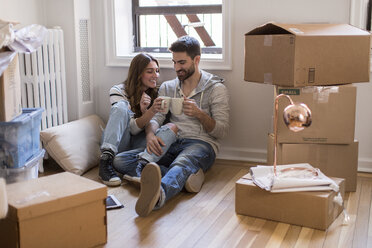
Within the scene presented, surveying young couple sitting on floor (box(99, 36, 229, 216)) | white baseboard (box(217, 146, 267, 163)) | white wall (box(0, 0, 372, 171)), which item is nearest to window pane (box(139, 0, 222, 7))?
white wall (box(0, 0, 372, 171))

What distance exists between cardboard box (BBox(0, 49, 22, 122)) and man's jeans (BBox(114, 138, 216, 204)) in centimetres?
80

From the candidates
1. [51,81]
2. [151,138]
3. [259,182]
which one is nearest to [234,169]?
[151,138]

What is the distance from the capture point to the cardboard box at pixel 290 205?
235 cm

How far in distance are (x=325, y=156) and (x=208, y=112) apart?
794 millimetres

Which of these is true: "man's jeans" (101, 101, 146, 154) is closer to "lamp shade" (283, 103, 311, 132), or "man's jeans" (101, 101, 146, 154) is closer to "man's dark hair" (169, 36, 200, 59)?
"man's dark hair" (169, 36, 200, 59)

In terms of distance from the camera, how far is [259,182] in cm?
249

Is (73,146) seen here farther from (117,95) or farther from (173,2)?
(173,2)

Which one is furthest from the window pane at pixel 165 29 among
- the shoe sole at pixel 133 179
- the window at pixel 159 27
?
the shoe sole at pixel 133 179

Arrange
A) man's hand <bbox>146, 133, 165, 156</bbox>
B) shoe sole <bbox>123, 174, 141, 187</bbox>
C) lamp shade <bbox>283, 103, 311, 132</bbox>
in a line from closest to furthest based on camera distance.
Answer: lamp shade <bbox>283, 103, 311, 132</bbox> → shoe sole <bbox>123, 174, 141, 187</bbox> → man's hand <bbox>146, 133, 165, 156</bbox>

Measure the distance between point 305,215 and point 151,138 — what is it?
3.51ft

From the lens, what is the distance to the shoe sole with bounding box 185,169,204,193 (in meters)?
2.83

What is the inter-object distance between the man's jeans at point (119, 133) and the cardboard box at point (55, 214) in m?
0.83

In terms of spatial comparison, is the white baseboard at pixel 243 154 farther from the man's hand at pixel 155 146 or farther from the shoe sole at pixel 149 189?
the shoe sole at pixel 149 189

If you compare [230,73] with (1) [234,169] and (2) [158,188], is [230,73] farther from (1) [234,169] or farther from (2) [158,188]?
(2) [158,188]
